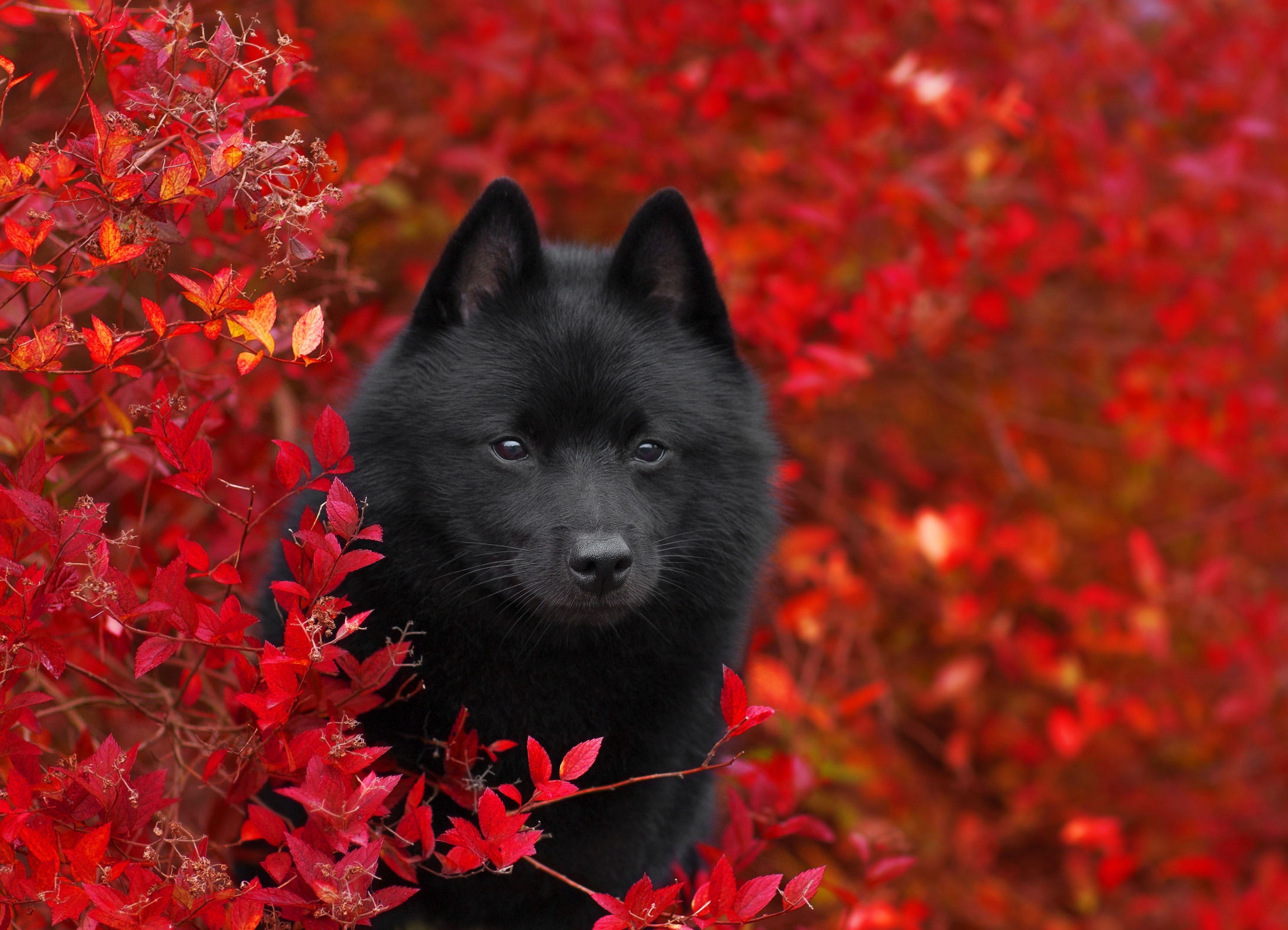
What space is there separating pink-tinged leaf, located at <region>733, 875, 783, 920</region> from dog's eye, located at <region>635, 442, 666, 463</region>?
938 mm

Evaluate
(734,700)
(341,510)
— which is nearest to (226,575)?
(341,510)

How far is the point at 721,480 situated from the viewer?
2656 millimetres

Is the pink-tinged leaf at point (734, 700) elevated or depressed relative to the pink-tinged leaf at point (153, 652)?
depressed

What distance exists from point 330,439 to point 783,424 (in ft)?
11.2

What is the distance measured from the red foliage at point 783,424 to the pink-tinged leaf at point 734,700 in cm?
1

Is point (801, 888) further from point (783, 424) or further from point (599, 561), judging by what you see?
point (783, 424)

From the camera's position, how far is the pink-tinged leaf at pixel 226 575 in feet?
6.53

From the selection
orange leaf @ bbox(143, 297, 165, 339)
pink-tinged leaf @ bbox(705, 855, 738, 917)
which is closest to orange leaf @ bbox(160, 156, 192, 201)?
orange leaf @ bbox(143, 297, 165, 339)

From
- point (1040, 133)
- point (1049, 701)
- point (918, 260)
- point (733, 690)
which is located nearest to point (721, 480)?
point (733, 690)

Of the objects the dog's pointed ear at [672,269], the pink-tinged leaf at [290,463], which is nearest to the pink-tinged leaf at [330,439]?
the pink-tinged leaf at [290,463]

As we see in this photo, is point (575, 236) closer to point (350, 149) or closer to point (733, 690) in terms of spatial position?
point (350, 149)

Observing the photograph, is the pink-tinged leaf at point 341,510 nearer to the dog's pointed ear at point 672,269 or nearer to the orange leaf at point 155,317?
the orange leaf at point 155,317

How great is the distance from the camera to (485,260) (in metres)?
2.57

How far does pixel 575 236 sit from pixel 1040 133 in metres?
2.00
